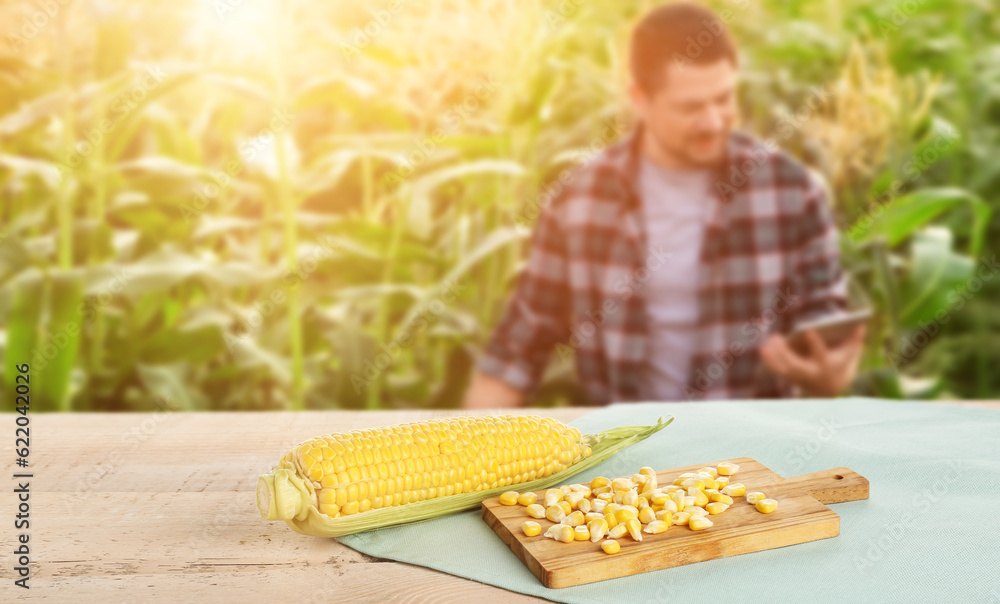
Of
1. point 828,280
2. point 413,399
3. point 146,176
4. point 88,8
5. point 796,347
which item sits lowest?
point 413,399

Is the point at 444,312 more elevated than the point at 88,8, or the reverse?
the point at 88,8

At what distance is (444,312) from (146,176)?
660 mm

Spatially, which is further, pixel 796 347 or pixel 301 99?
pixel 796 347

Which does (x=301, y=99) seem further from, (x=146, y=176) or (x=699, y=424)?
(x=699, y=424)

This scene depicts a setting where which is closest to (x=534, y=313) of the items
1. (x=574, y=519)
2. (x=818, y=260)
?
(x=818, y=260)

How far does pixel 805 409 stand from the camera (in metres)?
0.97

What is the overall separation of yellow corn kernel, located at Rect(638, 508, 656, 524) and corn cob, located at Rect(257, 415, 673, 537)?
115 millimetres

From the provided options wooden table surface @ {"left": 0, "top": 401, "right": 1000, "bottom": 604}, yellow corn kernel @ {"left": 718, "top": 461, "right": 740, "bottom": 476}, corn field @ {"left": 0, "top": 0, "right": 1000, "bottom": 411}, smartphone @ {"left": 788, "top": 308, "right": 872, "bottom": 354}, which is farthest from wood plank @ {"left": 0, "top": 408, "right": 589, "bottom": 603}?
A: smartphone @ {"left": 788, "top": 308, "right": 872, "bottom": 354}

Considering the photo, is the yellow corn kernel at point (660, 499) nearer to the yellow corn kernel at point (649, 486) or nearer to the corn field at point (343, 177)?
the yellow corn kernel at point (649, 486)

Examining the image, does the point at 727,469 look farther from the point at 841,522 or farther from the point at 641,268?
the point at 641,268

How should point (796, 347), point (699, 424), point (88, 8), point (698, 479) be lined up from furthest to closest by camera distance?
1. point (796, 347)
2. point (88, 8)
3. point (699, 424)
4. point (698, 479)

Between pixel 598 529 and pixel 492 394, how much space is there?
4.16 ft

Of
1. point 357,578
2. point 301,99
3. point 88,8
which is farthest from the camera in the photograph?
point 88,8

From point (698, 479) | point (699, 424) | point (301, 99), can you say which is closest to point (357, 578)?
point (698, 479)
